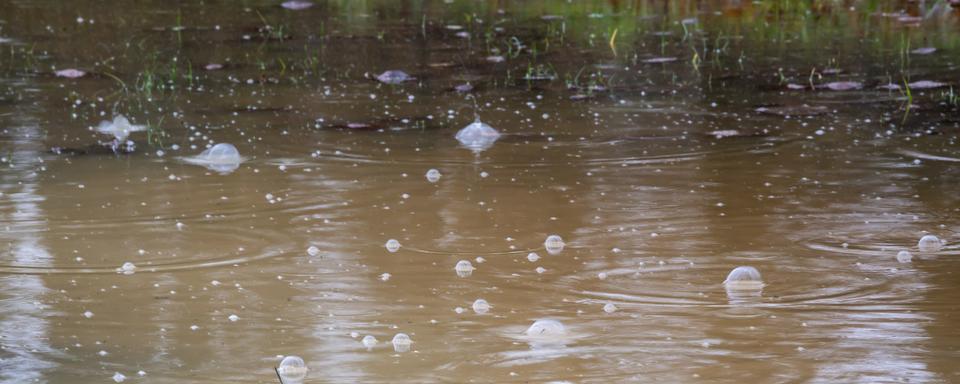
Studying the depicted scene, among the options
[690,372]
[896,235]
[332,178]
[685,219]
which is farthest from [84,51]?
[690,372]

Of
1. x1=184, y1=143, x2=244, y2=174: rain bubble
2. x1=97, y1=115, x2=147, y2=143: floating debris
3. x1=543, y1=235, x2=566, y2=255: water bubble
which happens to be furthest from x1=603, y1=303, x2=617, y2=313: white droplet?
x1=97, y1=115, x2=147, y2=143: floating debris

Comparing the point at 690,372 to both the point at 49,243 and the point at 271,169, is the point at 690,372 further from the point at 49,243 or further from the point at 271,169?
the point at 271,169

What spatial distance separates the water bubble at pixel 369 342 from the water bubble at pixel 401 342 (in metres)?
0.05

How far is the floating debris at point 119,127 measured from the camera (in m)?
6.83

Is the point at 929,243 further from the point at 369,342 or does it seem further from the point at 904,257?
the point at 369,342

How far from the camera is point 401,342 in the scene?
3.44m

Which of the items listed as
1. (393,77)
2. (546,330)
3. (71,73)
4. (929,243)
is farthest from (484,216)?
(71,73)

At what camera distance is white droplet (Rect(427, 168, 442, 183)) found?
566 centimetres

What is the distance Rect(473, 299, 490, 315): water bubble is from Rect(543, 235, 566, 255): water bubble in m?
0.67

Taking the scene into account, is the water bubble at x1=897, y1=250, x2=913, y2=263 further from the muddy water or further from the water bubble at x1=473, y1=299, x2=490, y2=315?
the water bubble at x1=473, y1=299, x2=490, y2=315

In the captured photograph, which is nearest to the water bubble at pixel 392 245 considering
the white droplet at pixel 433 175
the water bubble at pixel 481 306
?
the water bubble at pixel 481 306

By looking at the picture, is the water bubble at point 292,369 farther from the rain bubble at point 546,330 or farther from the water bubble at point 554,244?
the water bubble at point 554,244

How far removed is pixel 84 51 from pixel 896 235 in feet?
24.6

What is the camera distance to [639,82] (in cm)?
858
